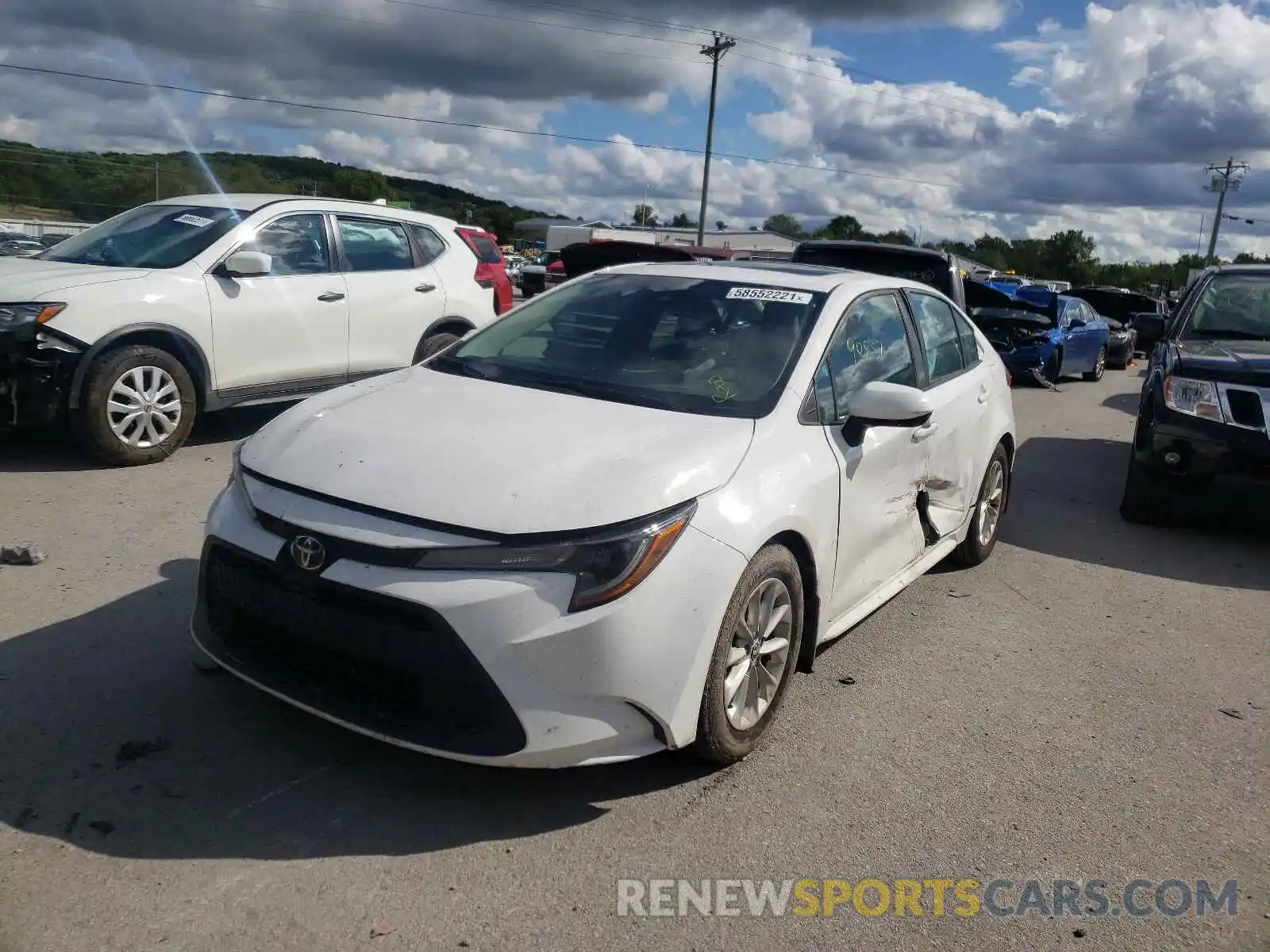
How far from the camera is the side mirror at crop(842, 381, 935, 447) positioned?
381cm

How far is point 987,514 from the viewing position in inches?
238

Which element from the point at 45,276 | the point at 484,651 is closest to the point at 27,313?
the point at 45,276

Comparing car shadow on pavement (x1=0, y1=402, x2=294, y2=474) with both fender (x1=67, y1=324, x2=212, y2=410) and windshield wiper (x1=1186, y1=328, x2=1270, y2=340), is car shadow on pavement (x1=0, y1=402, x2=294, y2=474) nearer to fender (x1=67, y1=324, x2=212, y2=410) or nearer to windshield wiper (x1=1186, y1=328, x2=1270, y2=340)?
fender (x1=67, y1=324, x2=212, y2=410)

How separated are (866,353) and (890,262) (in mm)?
6231

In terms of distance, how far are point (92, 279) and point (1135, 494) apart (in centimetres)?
710

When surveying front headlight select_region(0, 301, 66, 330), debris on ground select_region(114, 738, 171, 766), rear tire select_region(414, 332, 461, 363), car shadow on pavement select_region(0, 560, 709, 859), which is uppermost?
front headlight select_region(0, 301, 66, 330)

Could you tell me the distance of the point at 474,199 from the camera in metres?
97.6

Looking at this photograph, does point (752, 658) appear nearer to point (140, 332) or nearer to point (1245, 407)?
point (1245, 407)

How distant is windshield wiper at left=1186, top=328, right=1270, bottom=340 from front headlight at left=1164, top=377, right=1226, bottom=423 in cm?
96

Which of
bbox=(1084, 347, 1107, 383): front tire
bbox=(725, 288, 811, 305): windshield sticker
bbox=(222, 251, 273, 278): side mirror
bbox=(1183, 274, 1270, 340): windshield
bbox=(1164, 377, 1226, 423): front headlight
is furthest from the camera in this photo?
bbox=(1084, 347, 1107, 383): front tire

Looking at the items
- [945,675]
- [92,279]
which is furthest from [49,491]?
[945,675]

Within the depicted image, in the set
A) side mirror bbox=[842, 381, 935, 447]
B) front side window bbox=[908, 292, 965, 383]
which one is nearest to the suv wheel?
front side window bbox=[908, 292, 965, 383]

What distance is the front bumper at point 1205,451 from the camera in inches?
249

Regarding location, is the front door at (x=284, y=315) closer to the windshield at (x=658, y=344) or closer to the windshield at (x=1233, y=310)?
the windshield at (x=658, y=344)
